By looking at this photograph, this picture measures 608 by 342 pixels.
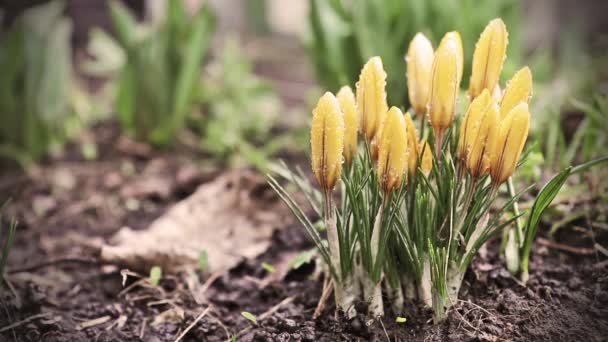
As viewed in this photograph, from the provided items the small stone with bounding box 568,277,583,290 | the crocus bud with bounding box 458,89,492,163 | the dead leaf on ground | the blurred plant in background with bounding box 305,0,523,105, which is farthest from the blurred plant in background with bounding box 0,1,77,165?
the small stone with bounding box 568,277,583,290

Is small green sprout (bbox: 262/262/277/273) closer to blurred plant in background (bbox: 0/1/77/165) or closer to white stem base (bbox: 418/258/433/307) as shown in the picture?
white stem base (bbox: 418/258/433/307)

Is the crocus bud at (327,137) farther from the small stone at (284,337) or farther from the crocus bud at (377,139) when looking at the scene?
the small stone at (284,337)

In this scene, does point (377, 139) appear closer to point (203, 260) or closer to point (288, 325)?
point (288, 325)

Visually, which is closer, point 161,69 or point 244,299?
point 244,299

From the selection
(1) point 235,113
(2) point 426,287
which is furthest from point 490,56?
(1) point 235,113

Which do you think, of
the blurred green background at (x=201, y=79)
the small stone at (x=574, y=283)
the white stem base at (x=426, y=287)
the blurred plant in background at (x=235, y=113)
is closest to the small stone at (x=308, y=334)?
the white stem base at (x=426, y=287)
